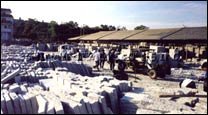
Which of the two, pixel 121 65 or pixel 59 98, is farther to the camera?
pixel 121 65

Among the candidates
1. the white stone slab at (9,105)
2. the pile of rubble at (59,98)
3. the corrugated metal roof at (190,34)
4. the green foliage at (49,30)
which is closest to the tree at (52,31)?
the green foliage at (49,30)

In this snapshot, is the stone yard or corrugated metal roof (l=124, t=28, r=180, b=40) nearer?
the stone yard

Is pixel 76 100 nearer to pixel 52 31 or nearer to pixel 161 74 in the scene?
pixel 161 74

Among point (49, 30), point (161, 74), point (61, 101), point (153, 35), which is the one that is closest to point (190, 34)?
point (153, 35)

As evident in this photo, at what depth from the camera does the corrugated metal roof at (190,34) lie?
29.7m

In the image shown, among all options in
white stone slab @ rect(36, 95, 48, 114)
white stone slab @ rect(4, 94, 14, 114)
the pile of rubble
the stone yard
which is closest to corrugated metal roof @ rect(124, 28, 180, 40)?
the stone yard

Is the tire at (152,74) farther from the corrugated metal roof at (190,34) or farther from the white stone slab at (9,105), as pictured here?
the corrugated metal roof at (190,34)

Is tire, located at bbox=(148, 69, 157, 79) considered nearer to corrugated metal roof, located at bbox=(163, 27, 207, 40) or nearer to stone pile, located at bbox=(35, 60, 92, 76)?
stone pile, located at bbox=(35, 60, 92, 76)

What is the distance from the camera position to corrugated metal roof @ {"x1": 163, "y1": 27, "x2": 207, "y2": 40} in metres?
29.7

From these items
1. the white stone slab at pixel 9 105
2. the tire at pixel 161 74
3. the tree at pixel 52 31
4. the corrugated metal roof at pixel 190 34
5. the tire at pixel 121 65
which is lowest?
the tire at pixel 161 74

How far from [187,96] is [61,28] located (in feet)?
175

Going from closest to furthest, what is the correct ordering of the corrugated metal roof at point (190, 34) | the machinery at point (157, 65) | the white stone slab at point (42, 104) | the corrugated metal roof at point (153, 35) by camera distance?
1. the white stone slab at point (42, 104)
2. the machinery at point (157, 65)
3. the corrugated metal roof at point (190, 34)
4. the corrugated metal roof at point (153, 35)

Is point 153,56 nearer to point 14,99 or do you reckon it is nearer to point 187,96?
point 187,96

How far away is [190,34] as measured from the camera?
31.2m
